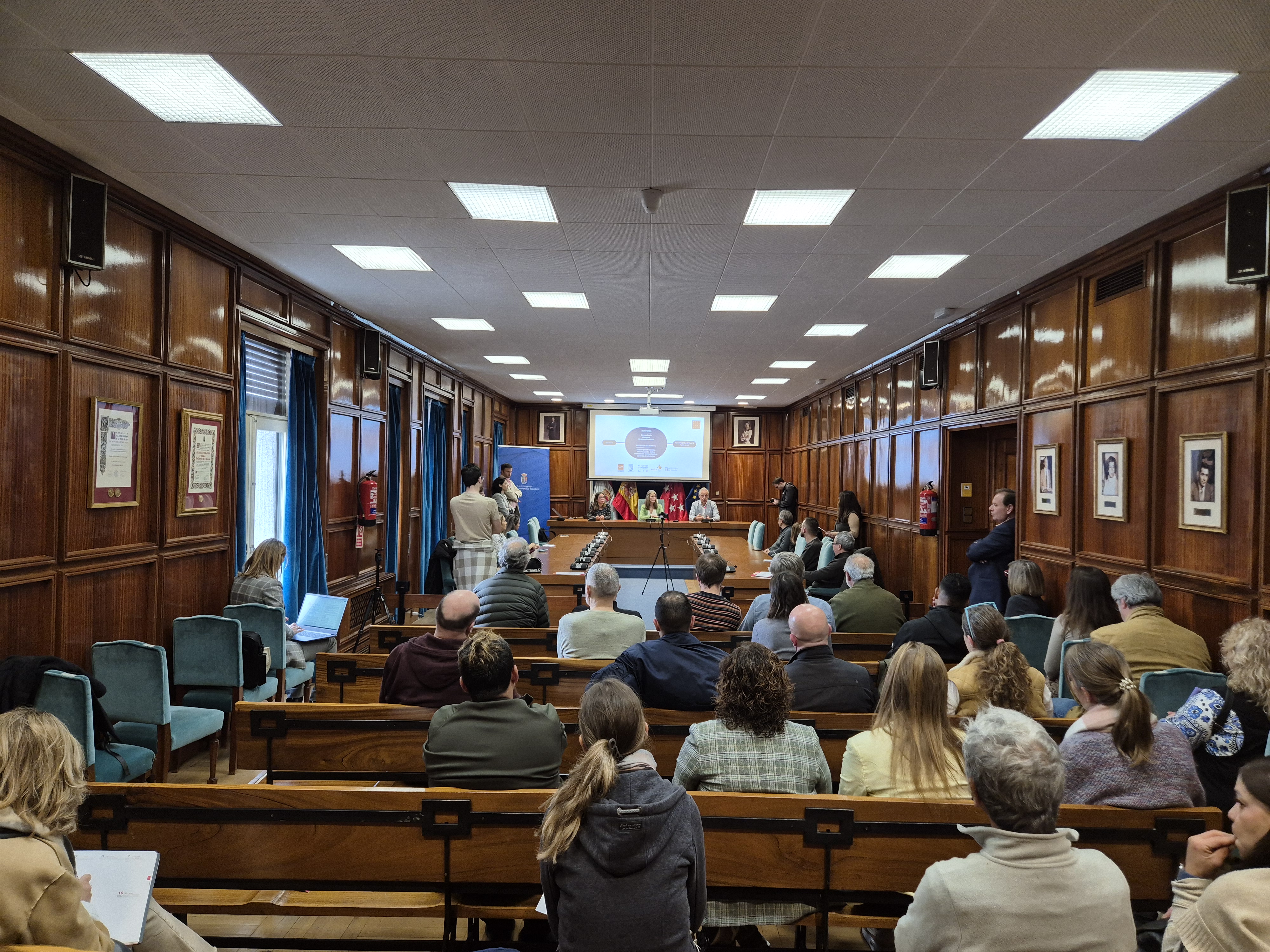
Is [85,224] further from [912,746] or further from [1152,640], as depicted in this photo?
[1152,640]

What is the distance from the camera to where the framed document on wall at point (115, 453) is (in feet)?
13.3

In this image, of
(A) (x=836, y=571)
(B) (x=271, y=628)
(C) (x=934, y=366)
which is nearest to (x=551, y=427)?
(C) (x=934, y=366)

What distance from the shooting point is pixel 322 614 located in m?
5.82

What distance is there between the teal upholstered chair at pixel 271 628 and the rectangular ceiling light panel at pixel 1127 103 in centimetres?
482

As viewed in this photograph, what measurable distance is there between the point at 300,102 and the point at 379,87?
40 centimetres

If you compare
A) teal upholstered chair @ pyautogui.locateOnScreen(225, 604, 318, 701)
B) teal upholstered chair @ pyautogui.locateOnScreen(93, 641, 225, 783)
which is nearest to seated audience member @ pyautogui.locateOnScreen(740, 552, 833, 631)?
teal upholstered chair @ pyautogui.locateOnScreen(225, 604, 318, 701)

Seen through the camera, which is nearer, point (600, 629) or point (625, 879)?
point (625, 879)

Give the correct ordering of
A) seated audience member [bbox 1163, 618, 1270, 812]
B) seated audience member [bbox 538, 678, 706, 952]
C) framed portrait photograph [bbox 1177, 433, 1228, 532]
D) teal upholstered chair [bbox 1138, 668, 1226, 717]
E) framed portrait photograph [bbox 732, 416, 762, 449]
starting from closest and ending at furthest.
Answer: seated audience member [bbox 538, 678, 706, 952] < seated audience member [bbox 1163, 618, 1270, 812] < teal upholstered chair [bbox 1138, 668, 1226, 717] < framed portrait photograph [bbox 1177, 433, 1228, 532] < framed portrait photograph [bbox 732, 416, 762, 449]

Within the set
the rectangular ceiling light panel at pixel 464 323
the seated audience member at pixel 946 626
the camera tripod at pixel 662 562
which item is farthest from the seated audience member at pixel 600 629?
the camera tripod at pixel 662 562

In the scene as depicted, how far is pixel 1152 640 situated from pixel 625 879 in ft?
11.0

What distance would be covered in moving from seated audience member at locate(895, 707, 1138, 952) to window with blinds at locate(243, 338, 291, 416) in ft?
18.4

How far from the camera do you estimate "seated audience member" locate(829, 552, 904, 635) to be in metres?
5.11

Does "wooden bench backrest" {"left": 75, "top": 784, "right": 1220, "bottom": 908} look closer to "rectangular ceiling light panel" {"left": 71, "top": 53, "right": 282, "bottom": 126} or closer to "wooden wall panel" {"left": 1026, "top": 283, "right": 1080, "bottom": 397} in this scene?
"rectangular ceiling light panel" {"left": 71, "top": 53, "right": 282, "bottom": 126}

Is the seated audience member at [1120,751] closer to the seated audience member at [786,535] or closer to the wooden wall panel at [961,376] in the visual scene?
the wooden wall panel at [961,376]
